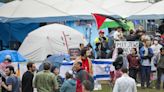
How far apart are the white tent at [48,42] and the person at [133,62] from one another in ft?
Result: 23.2

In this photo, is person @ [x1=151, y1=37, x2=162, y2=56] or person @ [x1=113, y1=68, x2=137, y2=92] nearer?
person @ [x1=113, y1=68, x2=137, y2=92]

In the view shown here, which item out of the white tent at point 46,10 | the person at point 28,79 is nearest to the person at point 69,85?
the person at point 28,79

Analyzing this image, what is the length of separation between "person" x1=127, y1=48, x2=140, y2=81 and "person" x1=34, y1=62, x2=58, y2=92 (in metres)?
7.77

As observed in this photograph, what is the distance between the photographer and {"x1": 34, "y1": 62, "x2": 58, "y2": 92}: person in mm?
13750

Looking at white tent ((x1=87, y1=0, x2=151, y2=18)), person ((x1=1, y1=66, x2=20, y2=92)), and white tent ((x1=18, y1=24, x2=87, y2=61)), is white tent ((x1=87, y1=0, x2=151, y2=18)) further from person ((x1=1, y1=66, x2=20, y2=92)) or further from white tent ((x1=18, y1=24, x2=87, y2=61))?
person ((x1=1, y1=66, x2=20, y2=92))

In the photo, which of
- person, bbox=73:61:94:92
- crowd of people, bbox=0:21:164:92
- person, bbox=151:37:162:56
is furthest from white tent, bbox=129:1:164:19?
person, bbox=73:61:94:92

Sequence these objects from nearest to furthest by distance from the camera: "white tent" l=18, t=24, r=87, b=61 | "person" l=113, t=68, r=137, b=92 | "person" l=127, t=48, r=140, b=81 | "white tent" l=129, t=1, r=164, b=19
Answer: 1. "person" l=113, t=68, r=137, b=92
2. "person" l=127, t=48, r=140, b=81
3. "white tent" l=18, t=24, r=87, b=61
4. "white tent" l=129, t=1, r=164, b=19

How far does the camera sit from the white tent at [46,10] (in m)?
34.1

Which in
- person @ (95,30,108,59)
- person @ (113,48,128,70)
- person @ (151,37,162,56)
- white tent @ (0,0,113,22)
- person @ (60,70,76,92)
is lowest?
person @ (95,30,108,59)

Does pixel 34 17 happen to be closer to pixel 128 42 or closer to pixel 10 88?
pixel 128 42

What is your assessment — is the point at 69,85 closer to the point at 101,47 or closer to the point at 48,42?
the point at 101,47

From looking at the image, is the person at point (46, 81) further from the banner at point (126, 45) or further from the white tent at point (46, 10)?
the white tent at point (46, 10)

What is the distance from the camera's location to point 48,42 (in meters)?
28.2

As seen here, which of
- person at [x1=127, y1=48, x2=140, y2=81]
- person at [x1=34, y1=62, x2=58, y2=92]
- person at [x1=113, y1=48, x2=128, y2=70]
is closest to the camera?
person at [x1=34, y1=62, x2=58, y2=92]
